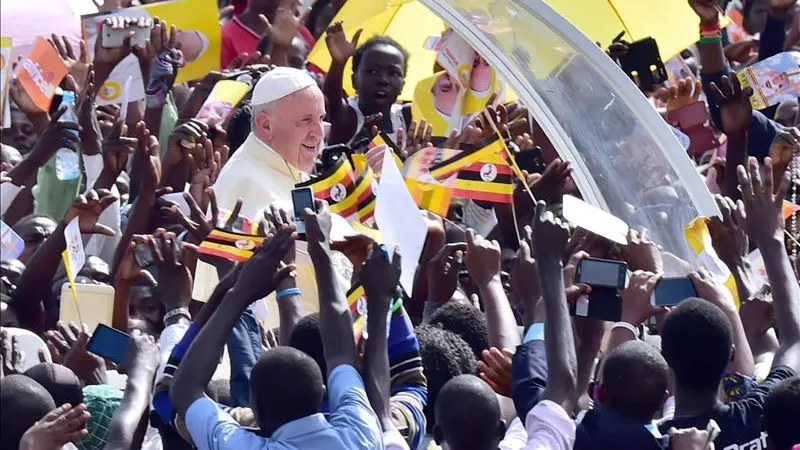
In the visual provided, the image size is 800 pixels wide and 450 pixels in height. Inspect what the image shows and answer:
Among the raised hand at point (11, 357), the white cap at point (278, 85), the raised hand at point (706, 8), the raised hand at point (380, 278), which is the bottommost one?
the raised hand at point (11, 357)

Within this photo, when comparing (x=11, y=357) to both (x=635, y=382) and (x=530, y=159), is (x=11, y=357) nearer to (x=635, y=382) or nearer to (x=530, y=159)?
(x=530, y=159)

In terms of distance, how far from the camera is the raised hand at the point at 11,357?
6.27 m

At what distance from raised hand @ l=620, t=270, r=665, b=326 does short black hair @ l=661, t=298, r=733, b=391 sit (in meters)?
0.45

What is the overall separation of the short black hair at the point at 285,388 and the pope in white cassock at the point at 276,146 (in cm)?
252

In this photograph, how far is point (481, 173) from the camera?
7.09 metres

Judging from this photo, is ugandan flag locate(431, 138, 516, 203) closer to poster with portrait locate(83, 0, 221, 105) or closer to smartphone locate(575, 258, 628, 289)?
smartphone locate(575, 258, 628, 289)

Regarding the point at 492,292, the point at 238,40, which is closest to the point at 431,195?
the point at 492,292

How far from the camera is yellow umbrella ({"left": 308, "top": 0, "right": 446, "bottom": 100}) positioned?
31.3 ft

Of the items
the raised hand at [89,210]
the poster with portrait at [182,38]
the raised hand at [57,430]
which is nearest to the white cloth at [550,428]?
the raised hand at [57,430]

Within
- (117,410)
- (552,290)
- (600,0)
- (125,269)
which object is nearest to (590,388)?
(552,290)

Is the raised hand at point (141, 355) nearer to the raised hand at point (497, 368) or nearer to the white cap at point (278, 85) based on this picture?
the raised hand at point (497, 368)

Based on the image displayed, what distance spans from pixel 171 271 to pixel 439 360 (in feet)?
3.06

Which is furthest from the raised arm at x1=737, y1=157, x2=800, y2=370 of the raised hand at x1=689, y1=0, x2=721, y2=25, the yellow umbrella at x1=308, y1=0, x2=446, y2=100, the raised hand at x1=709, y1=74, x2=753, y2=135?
the yellow umbrella at x1=308, y1=0, x2=446, y2=100

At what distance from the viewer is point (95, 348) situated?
5562 mm
